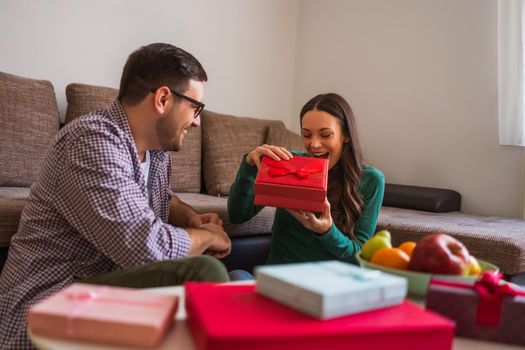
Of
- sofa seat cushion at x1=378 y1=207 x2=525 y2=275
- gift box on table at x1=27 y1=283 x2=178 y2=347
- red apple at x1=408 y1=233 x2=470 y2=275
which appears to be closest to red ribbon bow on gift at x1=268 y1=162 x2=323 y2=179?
red apple at x1=408 y1=233 x2=470 y2=275

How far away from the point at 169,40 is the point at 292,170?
193 cm

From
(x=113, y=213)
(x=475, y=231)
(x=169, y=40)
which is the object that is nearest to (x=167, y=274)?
(x=113, y=213)

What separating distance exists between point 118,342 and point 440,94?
2805mm

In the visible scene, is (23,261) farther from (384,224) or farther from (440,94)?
(440,94)

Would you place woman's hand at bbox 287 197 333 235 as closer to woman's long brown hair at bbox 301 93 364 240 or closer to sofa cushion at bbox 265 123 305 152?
woman's long brown hair at bbox 301 93 364 240

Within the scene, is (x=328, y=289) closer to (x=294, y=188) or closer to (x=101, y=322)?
(x=101, y=322)

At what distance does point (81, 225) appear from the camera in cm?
121

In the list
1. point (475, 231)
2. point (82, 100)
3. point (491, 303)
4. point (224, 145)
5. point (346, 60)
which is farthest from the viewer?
point (346, 60)

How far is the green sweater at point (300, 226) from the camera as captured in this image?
162cm

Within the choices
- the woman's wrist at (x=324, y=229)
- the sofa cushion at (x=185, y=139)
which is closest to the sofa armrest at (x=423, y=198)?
the sofa cushion at (x=185, y=139)

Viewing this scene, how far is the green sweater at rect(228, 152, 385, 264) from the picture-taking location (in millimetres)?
1616

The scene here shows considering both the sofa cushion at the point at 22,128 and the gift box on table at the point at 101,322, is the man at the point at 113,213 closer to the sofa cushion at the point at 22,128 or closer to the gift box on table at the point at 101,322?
the gift box on table at the point at 101,322

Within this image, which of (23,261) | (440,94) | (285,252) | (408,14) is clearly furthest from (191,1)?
(23,261)

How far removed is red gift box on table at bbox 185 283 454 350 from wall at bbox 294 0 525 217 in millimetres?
2424
